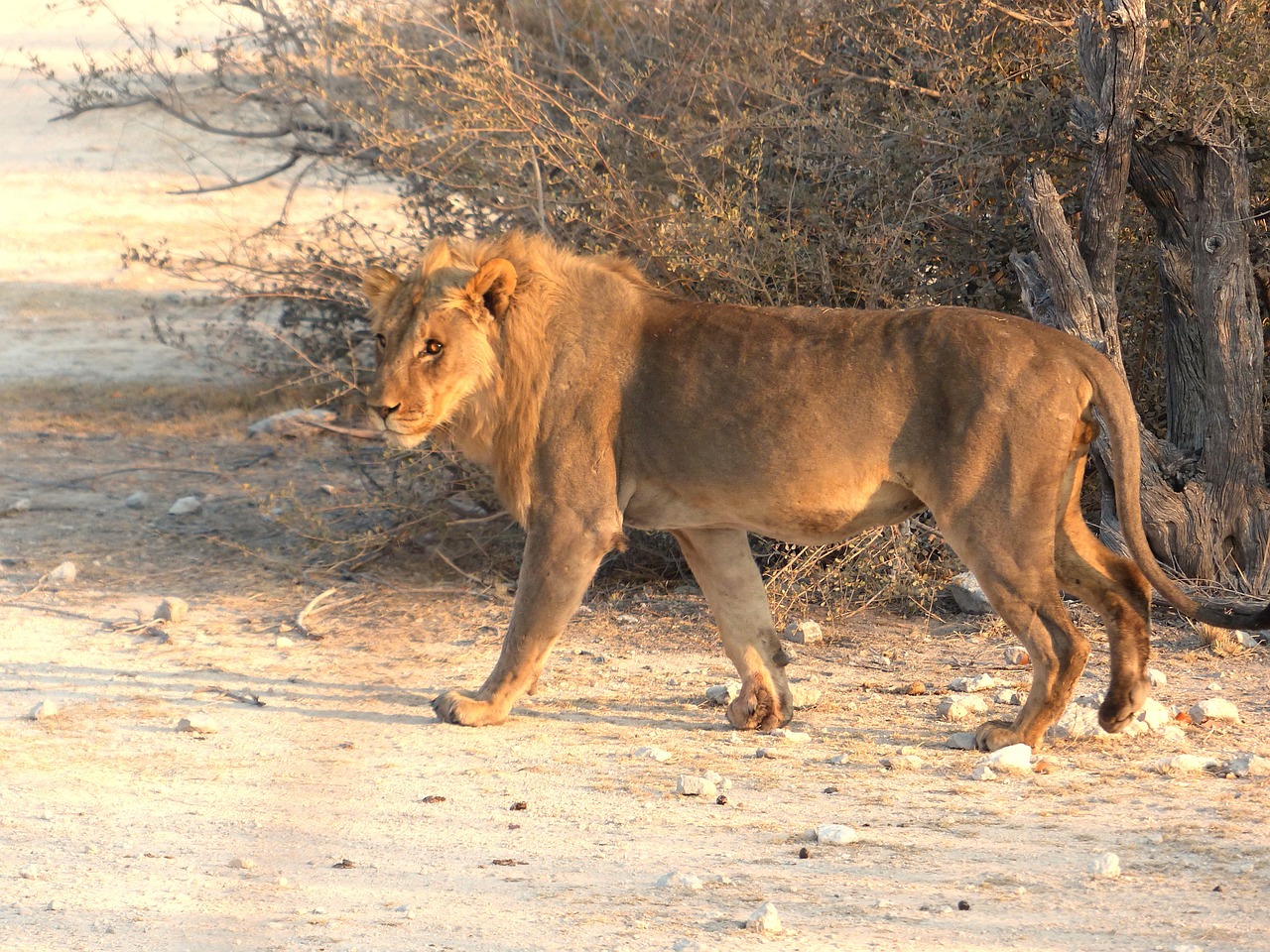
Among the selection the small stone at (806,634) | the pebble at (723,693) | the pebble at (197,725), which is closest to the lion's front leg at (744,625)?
the pebble at (723,693)

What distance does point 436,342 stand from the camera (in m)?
6.04

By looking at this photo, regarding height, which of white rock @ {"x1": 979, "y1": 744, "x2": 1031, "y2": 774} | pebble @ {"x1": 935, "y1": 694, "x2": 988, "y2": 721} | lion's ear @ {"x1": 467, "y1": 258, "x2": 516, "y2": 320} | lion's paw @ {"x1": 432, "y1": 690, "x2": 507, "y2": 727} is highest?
lion's ear @ {"x1": 467, "y1": 258, "x2": 516, "y2": 320}

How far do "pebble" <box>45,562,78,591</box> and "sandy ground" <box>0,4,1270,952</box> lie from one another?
55mm

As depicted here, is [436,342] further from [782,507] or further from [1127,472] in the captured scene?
[1127,472]

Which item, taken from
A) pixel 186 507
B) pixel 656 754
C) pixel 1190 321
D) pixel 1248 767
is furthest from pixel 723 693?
pixel 186 507

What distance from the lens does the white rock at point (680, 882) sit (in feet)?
14.4

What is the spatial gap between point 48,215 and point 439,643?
13259 millimetres

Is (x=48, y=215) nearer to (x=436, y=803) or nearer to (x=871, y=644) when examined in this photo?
(x=871, y=644)

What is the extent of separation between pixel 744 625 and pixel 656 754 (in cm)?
69

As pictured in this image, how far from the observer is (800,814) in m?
5.07

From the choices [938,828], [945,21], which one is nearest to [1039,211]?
[945,21]

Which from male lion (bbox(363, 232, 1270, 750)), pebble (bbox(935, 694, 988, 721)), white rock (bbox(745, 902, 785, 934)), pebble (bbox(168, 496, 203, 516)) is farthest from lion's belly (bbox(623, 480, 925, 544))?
pebble (bbox(168, 496, 203, 516))

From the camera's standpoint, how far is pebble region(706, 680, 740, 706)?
646cm

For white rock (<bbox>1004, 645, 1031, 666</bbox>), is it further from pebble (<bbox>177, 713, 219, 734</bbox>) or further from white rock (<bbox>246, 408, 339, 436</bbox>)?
white rock (<bbox>246, 408, 339, 436</bbox>)
